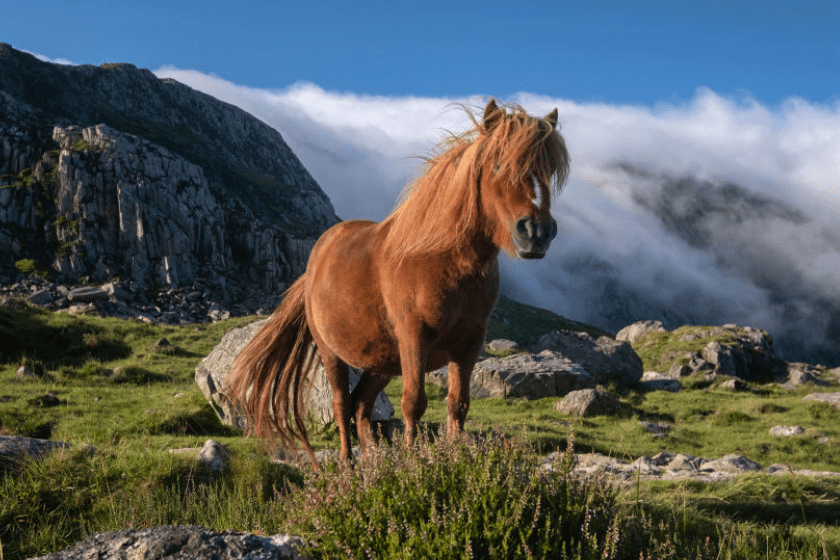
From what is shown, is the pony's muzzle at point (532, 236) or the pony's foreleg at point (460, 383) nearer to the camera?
the pony's muzzle at point (532, 236)

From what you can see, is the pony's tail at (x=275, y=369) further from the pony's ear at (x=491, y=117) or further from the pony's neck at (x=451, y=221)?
the pony's ear at (x=491, y=117)

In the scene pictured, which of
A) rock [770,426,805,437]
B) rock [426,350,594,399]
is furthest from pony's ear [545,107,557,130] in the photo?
rock [770,426,805,437]

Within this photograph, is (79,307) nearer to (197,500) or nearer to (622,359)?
(622,359)

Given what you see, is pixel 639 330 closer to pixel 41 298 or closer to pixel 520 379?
pixel 520 379

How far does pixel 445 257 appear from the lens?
3.27m

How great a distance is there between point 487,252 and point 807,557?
309 cm

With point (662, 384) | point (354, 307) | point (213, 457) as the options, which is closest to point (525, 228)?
point (354, 307)

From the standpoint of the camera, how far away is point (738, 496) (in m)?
5.89

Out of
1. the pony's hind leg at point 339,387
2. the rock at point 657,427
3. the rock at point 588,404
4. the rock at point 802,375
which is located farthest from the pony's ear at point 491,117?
the rock at point 802,375

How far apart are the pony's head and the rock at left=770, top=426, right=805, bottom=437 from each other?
15.0 m

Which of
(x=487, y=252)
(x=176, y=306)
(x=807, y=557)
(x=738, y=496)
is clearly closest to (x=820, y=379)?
(x=738, y=496)

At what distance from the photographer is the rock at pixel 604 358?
22.7 m

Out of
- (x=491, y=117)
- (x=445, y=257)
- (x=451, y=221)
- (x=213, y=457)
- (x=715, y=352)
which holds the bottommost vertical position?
(x=213, y=457)

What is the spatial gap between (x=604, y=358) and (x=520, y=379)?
7.16 metres
